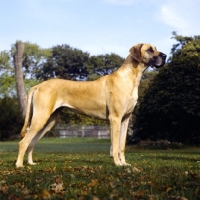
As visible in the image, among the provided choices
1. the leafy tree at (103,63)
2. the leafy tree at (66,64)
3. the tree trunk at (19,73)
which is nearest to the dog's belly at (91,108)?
the tree trunk at (19,73)

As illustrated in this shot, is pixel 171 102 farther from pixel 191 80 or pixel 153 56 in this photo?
pixel 153 56

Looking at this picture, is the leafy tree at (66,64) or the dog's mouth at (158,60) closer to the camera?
the dog's mouth at (158,60)

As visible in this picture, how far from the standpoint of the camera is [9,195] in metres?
4.21

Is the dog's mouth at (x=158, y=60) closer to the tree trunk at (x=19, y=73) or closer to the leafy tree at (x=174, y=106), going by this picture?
the leafy tree at (x=174, y=106)

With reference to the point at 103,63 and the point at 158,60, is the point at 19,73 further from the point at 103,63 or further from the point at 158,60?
the point at 158,60

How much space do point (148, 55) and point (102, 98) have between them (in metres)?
1.21

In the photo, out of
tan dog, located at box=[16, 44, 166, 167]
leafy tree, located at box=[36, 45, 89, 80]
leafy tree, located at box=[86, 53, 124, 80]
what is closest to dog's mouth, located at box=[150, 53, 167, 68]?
tan dog, located at box=[16, 44, 166, 167]

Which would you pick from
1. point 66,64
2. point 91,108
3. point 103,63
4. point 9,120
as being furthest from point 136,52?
point 66,64

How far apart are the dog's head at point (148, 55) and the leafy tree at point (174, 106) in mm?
11823

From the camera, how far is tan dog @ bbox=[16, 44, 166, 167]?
25.1 feet

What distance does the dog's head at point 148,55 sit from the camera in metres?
7.99

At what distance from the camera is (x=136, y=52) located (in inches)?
314

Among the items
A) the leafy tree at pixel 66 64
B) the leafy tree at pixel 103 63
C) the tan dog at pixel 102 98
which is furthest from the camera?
the leafy tree at pixel 103 63

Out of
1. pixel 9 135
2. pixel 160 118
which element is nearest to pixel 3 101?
pixel 9 135
